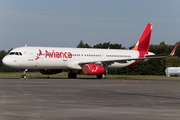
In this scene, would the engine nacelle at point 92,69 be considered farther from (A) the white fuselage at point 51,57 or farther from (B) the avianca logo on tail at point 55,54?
(B) the avianca logo on tail at point 55,54

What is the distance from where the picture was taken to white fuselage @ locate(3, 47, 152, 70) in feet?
130

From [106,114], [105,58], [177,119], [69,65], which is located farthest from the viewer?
[105,58]

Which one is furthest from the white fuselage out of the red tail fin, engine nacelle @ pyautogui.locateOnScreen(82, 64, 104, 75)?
the red tail fin

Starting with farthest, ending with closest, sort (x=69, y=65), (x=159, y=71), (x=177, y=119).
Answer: (x=159, y=71) < (x=69, y=65) < (x=177, y=119)

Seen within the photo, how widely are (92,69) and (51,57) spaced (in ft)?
18.0

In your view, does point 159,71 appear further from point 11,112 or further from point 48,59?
point 11,112

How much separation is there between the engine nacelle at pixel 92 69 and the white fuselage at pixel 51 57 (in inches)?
72.5

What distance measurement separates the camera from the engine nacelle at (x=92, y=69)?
4112cm

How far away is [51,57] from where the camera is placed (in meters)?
41.1

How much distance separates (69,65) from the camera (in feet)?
141

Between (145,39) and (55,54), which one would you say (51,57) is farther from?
(145,39)

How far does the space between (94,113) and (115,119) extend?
132 cm

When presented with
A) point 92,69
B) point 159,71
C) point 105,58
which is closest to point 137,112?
point 92,69

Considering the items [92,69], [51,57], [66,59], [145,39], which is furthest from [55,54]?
[145,39]
